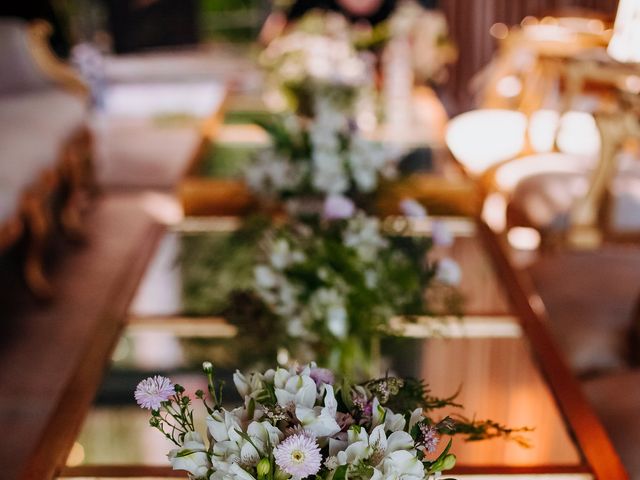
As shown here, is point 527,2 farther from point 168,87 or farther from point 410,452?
point 410,452

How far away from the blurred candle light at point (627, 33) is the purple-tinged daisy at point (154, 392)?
1512 millimetres

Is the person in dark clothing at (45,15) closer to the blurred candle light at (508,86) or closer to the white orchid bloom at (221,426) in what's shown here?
the blurred candle light at (508,86)

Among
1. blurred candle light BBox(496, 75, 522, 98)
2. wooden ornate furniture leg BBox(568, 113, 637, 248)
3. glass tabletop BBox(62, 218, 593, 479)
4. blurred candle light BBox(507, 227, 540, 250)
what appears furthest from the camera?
blurred candle light BBox(496, 75, 522, 98)

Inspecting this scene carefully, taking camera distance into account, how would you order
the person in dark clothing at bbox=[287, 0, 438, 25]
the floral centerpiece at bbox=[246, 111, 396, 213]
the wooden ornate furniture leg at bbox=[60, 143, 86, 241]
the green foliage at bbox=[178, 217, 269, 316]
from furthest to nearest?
1. the person in dark clothing at bbox=[287, 0, 438, 25]
2. the wooden ornate furniture leg at bbox=[60, 143, 86, 241]
3. the floral centerpiece at bbox=[246, 111, 396, 213]
4. the green foliage at bbox=[178, 217, 269, 316]

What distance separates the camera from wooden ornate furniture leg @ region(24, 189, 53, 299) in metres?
2.60

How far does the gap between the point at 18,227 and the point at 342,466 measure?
7.16ft

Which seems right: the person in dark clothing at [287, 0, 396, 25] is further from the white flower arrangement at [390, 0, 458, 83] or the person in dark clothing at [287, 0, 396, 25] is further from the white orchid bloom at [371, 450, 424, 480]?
the white orchid bloom at [371, 450, 424, 480]

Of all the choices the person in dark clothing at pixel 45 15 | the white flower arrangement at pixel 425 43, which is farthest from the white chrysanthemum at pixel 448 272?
the person in dark clothing at pixel 45 15

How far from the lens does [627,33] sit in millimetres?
1740

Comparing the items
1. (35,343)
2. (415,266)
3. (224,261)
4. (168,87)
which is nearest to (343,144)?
(224,261)

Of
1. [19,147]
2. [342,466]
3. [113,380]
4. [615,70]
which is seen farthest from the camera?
[19,147]

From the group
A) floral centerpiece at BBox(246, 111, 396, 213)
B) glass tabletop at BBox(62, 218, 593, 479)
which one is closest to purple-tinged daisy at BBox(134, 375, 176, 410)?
glass tabletop at BBox(62, 218, 593, 479)

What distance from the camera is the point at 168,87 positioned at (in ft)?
21.9

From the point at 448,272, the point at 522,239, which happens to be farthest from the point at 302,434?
the point at 522,239
